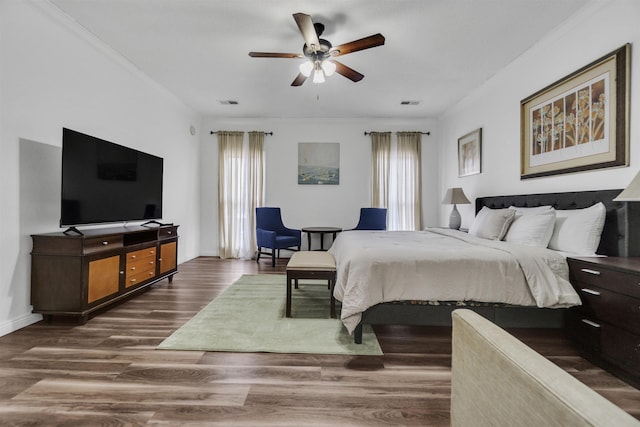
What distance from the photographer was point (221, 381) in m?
1.77

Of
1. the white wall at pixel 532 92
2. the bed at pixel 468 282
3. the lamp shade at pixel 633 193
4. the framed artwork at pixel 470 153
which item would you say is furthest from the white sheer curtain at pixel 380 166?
the lamp shade at pixel 633 193

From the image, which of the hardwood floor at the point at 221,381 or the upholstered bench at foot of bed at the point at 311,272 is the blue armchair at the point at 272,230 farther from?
the hardwood floor at the point at 221,381

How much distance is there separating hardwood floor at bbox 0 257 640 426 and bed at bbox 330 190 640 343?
0.24m

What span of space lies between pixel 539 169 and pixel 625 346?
Answer: 201cm

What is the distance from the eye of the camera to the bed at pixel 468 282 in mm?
2186

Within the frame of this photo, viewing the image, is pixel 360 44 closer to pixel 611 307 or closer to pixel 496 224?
pixel 496 224

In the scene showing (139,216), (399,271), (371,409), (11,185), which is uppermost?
(11,185)

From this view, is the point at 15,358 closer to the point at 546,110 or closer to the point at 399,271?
the point at 399,271

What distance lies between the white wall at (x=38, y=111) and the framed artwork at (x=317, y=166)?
3116 mm

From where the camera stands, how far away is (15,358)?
2.00 metres

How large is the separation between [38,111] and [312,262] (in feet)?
9.20

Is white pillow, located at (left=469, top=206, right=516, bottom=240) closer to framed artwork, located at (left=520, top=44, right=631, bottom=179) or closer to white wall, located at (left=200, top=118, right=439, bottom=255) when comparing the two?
framed artwork, located at (left=520, top=44, right=631, bottom=179)

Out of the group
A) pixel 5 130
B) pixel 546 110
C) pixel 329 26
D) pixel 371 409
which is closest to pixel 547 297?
pixel 371 409

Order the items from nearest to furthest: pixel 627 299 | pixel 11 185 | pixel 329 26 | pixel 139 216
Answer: pixel 627 299 < pixel 11 185 < pixel 329 26 < pixel 139 216
